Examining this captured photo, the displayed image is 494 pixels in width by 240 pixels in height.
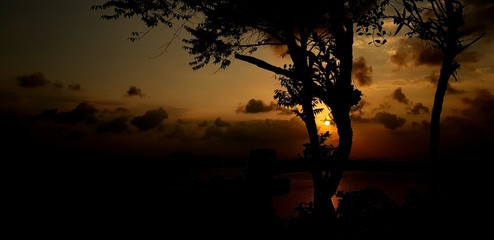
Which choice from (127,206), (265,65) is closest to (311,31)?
(265,65)

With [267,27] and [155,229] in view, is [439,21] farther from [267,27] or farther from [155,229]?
[155,229]

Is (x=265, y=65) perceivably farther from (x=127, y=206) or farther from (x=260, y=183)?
(x=127, y=206)

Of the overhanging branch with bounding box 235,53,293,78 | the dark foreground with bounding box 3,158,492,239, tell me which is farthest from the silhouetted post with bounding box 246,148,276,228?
the overhanging branch with bounding box 235,53,293,78

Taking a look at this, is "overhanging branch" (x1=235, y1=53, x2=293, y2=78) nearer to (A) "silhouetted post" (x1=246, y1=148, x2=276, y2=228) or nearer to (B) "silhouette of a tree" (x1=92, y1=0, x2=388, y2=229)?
(B) "silhouette of a tree" (x1=92, y1=0, x2=388, y2=229)

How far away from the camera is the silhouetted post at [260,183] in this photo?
5.23 m

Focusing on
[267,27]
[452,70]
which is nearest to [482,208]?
[452,70]

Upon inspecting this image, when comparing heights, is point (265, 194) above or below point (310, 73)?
below

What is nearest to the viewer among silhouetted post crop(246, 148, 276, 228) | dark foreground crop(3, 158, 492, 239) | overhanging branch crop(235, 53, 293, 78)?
dark foreground crop(3, 158, 492, 239)

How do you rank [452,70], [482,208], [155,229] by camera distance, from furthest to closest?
[452,70] < [482,208] < [155,229]

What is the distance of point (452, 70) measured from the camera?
34.2 ft

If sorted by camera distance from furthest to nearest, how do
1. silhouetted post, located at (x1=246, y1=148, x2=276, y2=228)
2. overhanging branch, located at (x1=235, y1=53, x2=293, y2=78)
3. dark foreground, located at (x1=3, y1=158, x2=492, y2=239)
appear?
overhanging branch, located at (x1=235, y1=53, x2=293, y2=78), silhouetted post, located at (x1=246, y1=148, x2=276, y2=228), dark foreground, located at (x1=3, y1=158, x2=492, y2=239)

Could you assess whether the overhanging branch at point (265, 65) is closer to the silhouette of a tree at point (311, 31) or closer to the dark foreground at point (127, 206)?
the silhouette of a tree at point (311, 31)

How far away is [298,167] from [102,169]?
2.94 m

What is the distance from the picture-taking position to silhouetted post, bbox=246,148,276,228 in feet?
17.1
